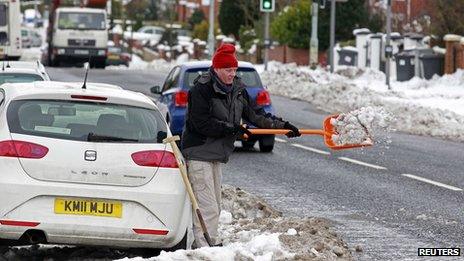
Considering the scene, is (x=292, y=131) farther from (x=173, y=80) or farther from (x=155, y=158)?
(x=173, y=80)

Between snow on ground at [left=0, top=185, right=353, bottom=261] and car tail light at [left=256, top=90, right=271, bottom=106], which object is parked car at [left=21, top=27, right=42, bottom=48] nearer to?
car tail light at [left=256, top=90, right=271, bottom=106]

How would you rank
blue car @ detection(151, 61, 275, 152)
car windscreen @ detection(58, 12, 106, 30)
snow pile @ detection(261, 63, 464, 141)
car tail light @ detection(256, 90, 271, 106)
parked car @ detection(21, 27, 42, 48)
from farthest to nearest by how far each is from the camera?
parked car @ detection(21, 27, 42, 48)
car windscreen @ detection(58, 12, 106, 30)
snow pile @ detection(261, 63, 464, 141)
car tail light @ detection(256, 90, 271, 106)
blue car @ detection(151, 61, 275, 152)

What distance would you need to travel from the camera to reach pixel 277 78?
4512 centimetres

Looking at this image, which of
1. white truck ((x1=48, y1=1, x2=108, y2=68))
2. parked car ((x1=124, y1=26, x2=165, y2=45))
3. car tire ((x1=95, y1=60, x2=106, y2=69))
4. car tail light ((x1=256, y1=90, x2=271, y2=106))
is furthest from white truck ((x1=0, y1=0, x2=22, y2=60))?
parked car ((x1=124, y1=26, x2=165, y2=45))

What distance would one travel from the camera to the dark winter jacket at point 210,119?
10.7 meters

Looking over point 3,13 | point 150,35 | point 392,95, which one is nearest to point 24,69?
point 392,95

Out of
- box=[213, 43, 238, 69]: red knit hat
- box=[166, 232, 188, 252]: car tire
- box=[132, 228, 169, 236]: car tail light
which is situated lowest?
box=[166, 232, 188, 252]: car tire

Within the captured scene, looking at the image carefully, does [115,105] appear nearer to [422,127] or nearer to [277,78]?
[422,127]

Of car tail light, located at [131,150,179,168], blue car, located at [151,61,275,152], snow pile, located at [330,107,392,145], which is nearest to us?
car tail light, located at [131,150,179,168]

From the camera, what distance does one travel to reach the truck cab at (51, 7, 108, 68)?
5897 centimetres

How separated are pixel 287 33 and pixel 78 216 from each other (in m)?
56.4

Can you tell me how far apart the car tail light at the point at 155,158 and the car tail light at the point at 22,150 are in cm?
69

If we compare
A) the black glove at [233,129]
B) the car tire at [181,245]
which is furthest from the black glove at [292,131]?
the car tire at [181,245]

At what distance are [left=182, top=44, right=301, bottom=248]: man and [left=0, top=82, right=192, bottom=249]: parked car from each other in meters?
0.23
